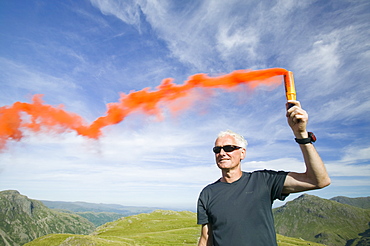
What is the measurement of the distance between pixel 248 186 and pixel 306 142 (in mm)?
2072

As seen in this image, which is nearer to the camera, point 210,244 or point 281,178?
point 281,178

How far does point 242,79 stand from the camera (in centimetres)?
1351

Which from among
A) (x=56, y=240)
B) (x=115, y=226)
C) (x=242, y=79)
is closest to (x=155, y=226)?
(x=115, y=226)

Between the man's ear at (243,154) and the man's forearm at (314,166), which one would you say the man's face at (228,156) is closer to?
the man's ear at (243,154)

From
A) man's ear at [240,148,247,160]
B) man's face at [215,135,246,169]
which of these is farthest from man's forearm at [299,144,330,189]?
man's ear at [240,148,247,160]

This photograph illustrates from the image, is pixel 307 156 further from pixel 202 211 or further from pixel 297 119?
pixel 202 211

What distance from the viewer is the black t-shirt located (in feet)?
19.2

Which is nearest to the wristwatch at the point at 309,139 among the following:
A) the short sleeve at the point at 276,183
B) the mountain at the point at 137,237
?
the short sleeve at the point at 276,183

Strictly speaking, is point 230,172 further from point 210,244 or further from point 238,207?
point 210,244

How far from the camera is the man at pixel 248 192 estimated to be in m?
5.28

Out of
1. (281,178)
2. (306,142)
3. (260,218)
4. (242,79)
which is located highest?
(242,79)

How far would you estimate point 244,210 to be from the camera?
6.07 m

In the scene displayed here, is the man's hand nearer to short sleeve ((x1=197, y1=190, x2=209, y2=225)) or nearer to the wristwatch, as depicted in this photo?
the wristwatch

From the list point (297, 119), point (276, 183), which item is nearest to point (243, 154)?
point (276, 183)
